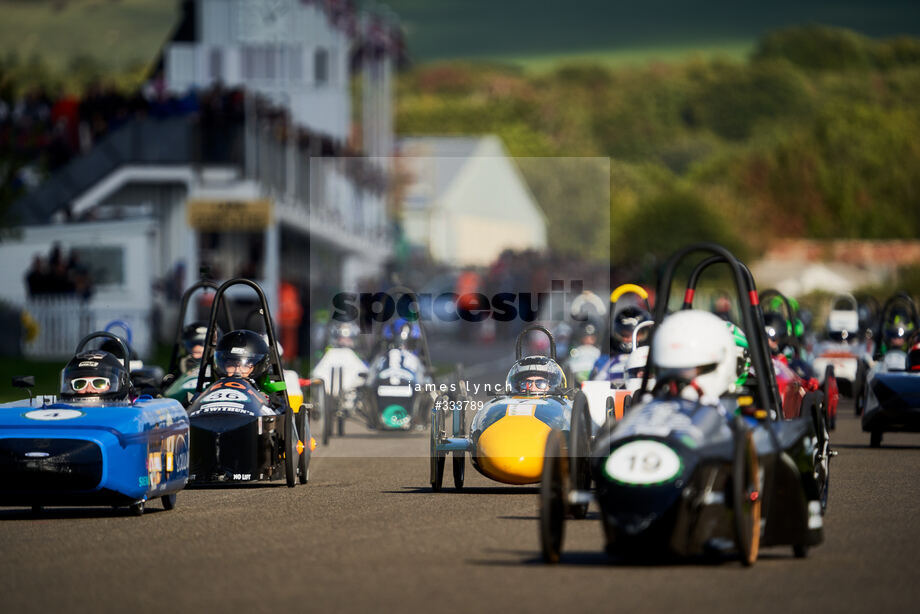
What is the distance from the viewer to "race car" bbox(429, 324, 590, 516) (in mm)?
15273

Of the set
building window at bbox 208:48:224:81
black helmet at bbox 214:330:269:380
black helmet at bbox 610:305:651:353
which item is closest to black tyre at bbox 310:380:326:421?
black helmet at bbox 610:305:651:353

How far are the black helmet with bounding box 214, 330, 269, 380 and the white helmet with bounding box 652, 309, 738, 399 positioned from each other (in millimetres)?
6093

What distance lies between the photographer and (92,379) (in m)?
14.8

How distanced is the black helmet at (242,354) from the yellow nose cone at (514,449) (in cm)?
254

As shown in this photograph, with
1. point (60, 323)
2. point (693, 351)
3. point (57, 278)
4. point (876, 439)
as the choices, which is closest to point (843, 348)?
point (876, 439)

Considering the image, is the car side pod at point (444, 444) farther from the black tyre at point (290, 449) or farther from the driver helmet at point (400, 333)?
the driver helmet at point (400, 333)

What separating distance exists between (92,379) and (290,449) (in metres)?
2.32

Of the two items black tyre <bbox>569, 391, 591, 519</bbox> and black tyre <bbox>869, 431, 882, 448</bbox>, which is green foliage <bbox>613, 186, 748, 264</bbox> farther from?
black tyre <bbox>569, 391, 591, 519</bbox>

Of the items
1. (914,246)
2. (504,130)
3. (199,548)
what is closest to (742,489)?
(199,548)

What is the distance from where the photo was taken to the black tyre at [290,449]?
16.4 meters

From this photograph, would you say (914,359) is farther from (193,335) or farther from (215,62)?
(215,62)

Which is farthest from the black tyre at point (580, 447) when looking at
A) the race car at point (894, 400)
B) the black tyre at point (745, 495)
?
the race car at point (894, 400)

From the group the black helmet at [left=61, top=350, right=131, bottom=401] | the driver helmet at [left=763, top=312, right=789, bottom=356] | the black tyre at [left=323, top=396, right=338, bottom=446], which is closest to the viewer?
the black helmet at [left=61, top=350, right=131, bottom=401]

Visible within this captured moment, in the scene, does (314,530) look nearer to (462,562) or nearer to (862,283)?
(462,562)
